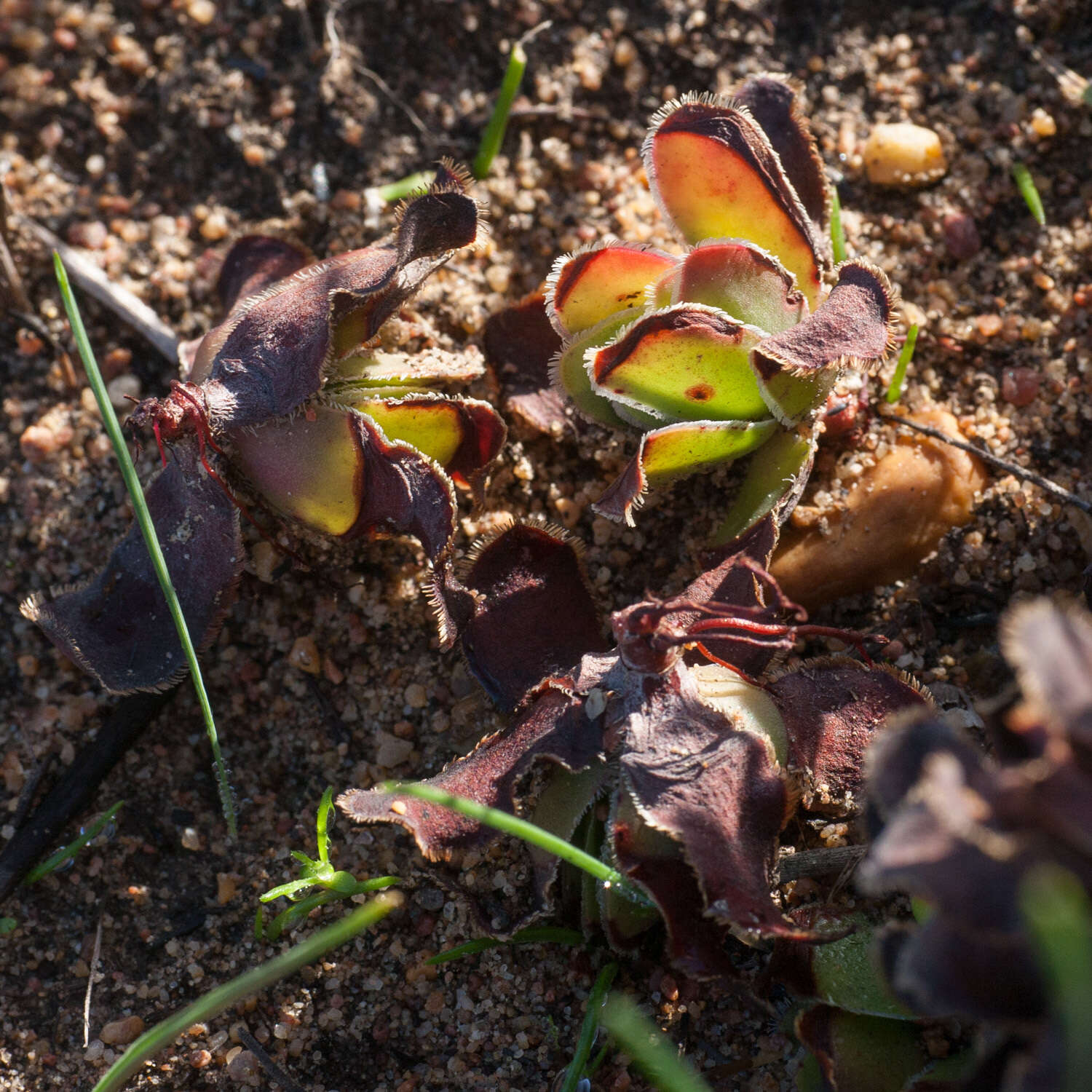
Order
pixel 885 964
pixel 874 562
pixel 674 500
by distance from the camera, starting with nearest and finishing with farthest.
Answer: pixel 885 964 → pixel 874 562 → pixel 674 500

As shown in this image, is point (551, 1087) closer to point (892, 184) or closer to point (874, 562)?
point (874, 562)

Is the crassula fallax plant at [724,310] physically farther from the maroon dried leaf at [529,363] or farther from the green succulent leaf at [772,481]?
the maroon dried leaf at [529,363]

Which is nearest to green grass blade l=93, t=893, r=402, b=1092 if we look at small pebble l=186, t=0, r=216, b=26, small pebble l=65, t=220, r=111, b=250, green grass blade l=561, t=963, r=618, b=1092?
green grass blade l=561, t=963, r=618, b=1092

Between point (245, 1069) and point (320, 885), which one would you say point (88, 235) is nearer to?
point (320, 885)

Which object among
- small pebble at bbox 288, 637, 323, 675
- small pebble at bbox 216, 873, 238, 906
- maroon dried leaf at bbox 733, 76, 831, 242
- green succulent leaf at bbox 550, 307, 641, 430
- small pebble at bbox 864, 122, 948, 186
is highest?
maroon dried leaf at bbox 733, 76, 831, 242

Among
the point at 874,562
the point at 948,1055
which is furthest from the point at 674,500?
the point at 948,1055

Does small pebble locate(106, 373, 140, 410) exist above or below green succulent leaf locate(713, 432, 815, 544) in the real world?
below

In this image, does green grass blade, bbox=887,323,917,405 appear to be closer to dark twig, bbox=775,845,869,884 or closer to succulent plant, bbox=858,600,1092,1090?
dark twig, bbox=775,845,869,884
